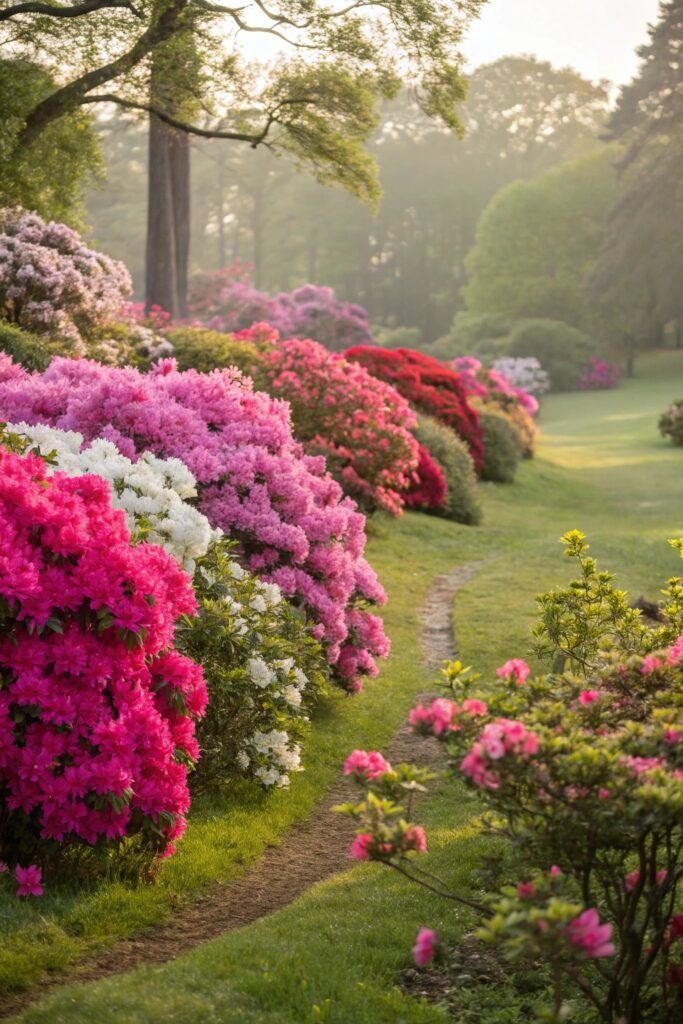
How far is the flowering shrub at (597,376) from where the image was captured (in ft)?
179

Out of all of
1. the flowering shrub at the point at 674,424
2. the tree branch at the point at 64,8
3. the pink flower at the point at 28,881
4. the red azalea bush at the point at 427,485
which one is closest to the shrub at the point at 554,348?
the flowering shrub at the point at 674,424

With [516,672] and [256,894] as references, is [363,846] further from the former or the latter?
[256,894]

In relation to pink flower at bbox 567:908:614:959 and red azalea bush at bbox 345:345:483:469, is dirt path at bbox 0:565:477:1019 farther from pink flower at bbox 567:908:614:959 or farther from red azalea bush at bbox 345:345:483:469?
red azalea bush at bbox 345:345:483:469

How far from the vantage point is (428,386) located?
23.8m

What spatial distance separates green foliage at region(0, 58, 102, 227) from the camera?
15984mm

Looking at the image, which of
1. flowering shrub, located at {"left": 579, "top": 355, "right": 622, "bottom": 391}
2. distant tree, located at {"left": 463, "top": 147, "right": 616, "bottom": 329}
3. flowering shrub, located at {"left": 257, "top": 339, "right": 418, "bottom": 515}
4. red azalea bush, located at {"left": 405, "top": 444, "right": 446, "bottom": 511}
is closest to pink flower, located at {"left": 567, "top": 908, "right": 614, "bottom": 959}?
flowering shrub, located at {"left": 257, "top": 339, "right": 418, "bottom": 515}

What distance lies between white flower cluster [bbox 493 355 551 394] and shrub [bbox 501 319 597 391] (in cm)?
234

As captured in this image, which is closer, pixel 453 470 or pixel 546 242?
pixel 453 470

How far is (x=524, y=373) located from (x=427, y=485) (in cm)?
3261

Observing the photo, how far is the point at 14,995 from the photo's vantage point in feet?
15.6

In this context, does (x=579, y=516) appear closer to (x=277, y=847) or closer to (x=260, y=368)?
(x=260, y=368)

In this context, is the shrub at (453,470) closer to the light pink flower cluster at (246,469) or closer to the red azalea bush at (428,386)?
the red azalea bush at (428,386)

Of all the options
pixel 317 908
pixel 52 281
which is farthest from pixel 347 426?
pixel 317 908

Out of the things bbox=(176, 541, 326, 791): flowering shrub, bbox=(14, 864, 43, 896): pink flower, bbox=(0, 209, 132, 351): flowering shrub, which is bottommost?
bbox=(14, 864, 43, 896): pink flower
